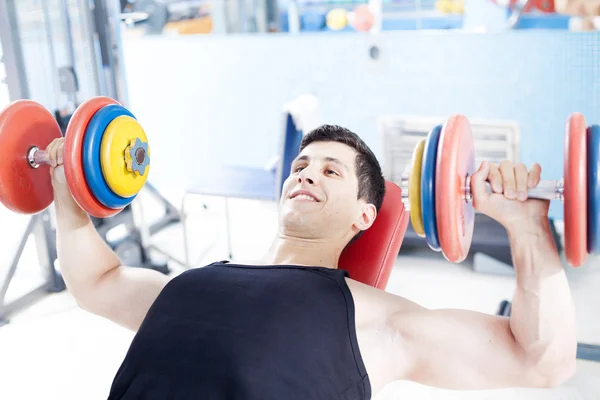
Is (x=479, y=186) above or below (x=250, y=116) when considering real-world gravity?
above

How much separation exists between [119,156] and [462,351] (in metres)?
0.84

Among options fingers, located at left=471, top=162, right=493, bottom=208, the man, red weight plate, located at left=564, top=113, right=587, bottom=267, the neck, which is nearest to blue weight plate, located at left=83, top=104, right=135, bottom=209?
the man

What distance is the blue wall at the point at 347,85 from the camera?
2834 mm

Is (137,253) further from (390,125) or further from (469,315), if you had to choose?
(469,315)

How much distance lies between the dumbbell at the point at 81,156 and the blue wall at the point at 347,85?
1.56 m

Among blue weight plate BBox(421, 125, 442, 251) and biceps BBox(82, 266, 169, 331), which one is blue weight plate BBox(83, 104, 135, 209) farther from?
blue weight plate BBox(421, 125, 442, 251)

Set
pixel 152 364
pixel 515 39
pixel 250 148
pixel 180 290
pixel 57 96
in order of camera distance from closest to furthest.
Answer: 1. pixel 152 364
2. pixel 180 290
3. pixel 57 96
4. pixel 515 39
5. pixel 250 148

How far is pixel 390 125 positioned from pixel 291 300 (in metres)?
1.64

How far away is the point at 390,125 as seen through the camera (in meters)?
2.63

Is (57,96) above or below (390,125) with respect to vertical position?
above

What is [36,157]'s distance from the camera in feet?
4.65

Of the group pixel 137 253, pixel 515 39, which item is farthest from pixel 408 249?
pixel 137 253

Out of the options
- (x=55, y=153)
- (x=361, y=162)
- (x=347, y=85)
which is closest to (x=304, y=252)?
(x=361, y=162)

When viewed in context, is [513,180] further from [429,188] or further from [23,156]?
[23,156]
